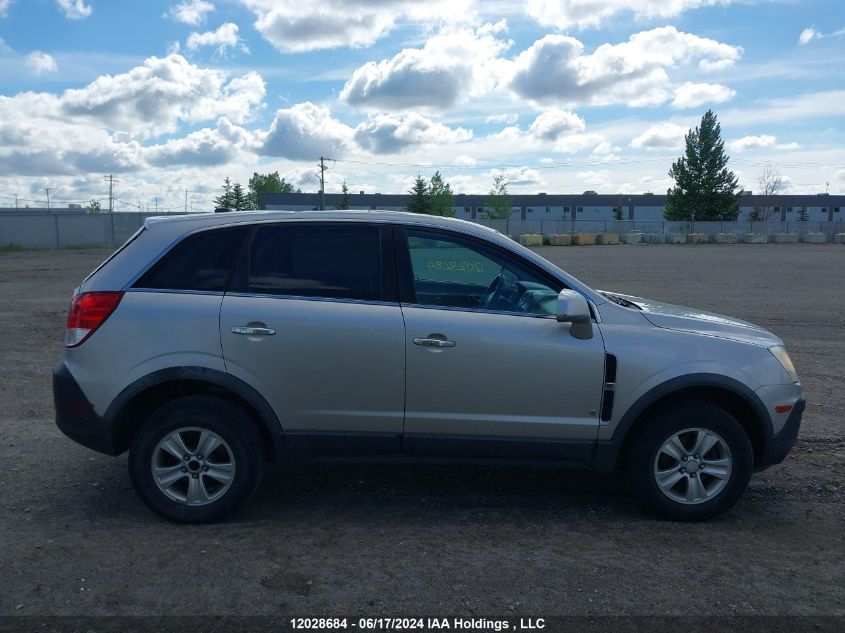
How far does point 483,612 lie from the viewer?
3.48 m

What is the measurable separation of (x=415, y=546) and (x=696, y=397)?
1947mm

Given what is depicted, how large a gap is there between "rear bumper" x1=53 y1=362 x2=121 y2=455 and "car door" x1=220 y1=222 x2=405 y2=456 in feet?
2.81

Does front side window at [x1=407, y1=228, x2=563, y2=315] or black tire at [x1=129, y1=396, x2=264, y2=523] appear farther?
front side window at [x1=407, y1=228, x2=563, y2=315]

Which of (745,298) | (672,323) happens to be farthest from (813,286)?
(672,323)

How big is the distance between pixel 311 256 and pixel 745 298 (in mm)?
14633

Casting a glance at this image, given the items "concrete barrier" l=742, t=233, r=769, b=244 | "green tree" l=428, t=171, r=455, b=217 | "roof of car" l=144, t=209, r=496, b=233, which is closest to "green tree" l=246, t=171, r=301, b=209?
"green tree" l=428, t=171, r=455, b=217

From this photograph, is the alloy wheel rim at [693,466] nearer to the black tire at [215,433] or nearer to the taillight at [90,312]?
the black tire at [215,433]

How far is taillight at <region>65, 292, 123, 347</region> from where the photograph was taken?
4.43m

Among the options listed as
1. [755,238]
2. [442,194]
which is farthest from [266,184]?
[755,238]

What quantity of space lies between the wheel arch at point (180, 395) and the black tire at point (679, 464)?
7.10 ft

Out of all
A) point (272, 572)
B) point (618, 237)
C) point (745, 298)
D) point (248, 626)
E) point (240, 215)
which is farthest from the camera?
point (618, 237)

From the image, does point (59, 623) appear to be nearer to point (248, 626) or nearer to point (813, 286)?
point (248, 626)

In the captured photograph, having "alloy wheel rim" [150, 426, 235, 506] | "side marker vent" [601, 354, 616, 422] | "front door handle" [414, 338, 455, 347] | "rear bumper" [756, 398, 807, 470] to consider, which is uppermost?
"front door handle" [414, 338, 455, 347]

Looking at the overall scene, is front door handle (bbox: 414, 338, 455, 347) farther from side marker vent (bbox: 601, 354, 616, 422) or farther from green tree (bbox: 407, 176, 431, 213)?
green tree (bbox: 407, 176, 431, 213)
